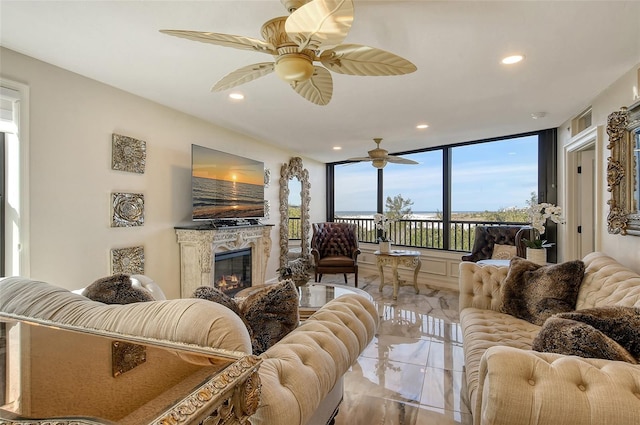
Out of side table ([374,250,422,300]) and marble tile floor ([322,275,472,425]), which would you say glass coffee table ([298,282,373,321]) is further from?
side table ([374,250,422,300])

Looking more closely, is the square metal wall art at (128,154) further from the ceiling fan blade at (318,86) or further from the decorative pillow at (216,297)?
the decorative pillow at (216,297)

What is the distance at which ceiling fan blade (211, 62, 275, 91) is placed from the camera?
1.74m

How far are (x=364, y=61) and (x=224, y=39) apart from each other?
0.68 m

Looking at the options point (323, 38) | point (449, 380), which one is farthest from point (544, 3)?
point (449, 380)

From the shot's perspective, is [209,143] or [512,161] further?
[512,161]

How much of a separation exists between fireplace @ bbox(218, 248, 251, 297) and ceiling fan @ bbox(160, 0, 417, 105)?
2.82 meters

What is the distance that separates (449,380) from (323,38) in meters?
2.46

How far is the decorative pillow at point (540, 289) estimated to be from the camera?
6.90 ft

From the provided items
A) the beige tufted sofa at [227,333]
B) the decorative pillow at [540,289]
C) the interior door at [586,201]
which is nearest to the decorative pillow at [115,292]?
the beige tufted sofa at [227,333]

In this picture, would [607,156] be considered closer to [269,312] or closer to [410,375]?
[410,375]

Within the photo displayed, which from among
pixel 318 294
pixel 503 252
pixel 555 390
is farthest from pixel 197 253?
pixel 503 252

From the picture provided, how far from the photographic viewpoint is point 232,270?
4.38 m

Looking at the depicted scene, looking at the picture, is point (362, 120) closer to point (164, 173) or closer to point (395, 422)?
point (164, 173)

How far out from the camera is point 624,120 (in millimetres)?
2469
